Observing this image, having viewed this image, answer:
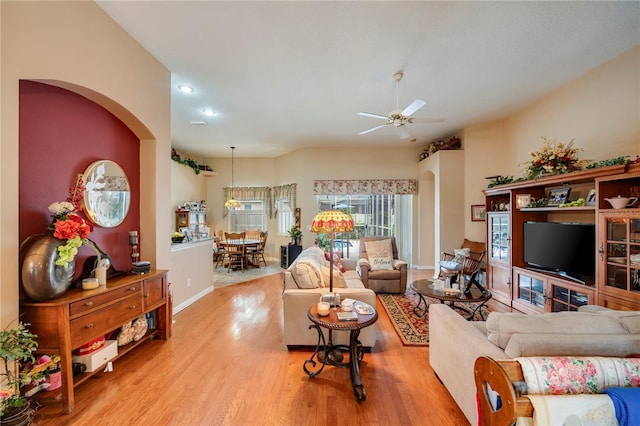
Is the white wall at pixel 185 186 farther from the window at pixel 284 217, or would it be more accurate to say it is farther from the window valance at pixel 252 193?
the window at pixel 284 217

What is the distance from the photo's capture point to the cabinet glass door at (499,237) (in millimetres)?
4070

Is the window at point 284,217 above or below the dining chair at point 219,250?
above

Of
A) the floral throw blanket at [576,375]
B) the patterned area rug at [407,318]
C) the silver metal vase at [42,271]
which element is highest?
the silver metal vase at [42,271]

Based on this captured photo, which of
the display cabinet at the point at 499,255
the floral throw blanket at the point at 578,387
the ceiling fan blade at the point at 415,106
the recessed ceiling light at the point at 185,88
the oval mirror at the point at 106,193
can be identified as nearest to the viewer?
the floral throw blanket at the point at 578,387

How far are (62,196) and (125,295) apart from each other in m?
0.97

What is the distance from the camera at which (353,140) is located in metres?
6.07

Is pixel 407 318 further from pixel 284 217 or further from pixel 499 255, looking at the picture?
pixel 284 217

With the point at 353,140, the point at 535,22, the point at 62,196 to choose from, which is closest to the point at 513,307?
the point at 535,22

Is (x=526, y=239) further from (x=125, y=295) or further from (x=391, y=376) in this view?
(x=125, y=295)

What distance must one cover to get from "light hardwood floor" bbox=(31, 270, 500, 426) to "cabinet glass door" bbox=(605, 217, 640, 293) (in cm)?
202

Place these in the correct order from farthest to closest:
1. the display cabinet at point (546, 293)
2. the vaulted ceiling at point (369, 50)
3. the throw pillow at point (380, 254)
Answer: the throw pillow at point (380, 254), the display cabinet at point (546, 293), the vaulted ceiling at point (369, 50)

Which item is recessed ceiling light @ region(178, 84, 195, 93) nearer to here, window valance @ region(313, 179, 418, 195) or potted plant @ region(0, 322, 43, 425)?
potted plant @ region(0, 322, 43, 425)

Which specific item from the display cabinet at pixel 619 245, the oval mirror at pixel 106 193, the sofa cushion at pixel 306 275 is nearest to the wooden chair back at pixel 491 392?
the sofa cushion at pixel 306 275

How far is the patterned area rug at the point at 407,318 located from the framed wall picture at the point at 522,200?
159cm
